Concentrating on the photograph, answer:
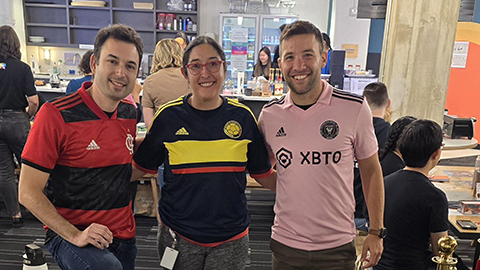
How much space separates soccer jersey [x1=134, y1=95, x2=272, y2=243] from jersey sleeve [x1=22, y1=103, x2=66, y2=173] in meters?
0.38

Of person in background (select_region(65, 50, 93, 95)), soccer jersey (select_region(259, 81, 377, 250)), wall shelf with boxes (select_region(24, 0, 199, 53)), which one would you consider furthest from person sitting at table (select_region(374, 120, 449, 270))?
wall shelf with boxes (select_region(24, 0, 199, 53))

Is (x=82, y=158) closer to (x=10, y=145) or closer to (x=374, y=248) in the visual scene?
(x=374, y=248)

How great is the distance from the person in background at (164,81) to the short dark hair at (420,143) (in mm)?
1825

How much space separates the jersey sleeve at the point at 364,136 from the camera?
5.55 ft

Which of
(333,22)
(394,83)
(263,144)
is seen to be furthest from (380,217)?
(333,22)

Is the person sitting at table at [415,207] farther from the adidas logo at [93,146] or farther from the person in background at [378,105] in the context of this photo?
the adidas logo at [93,146]

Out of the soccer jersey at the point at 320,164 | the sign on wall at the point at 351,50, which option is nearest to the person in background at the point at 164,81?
the soccer jersey at the point at 320,164

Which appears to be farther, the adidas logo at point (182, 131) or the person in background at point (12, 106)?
the person in background at point (12, 106)

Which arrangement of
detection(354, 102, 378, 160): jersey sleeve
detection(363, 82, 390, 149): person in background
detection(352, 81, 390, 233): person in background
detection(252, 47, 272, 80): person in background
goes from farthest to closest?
detection(252, 47, 272, 80): person in background → detection(363, 82, 390, 149): person in background → detection(352, 81, 390, 233): person in background → detection(354, 102, 378, 160): jersey sleeve

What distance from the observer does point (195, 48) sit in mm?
1709

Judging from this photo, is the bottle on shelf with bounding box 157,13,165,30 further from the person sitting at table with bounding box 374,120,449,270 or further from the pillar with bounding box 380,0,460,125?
the person sitting at table with bounding box 374,120,449,270

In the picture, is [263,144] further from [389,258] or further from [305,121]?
[389,258]

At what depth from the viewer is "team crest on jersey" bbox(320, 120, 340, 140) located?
1.66 meters

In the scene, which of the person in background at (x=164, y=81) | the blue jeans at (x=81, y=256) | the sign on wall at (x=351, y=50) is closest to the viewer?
the blue jeans at (x=81, y=256)
